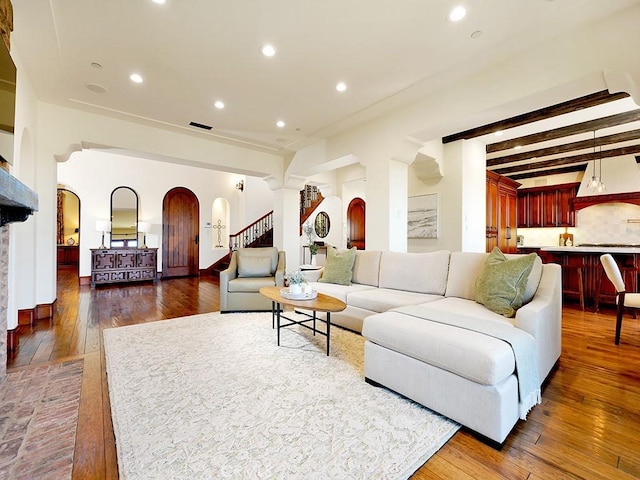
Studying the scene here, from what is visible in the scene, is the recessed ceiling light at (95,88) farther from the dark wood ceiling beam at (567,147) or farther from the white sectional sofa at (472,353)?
the dark wood ceiling beam at (567,147)

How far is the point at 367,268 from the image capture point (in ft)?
12.9

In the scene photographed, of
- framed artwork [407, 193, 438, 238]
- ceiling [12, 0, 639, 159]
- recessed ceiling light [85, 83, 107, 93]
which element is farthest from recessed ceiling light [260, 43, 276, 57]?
framed artwork [407, 193, 438, 238]

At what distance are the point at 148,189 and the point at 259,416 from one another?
291 inches

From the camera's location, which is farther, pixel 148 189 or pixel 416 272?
pixel 148 189

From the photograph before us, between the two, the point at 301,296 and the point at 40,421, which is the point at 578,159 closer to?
the point at 301,296

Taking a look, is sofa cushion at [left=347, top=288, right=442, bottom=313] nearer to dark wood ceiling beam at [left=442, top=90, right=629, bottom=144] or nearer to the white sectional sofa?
the white sectional sofa

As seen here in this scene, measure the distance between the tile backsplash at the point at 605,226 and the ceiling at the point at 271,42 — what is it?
11.8 feet

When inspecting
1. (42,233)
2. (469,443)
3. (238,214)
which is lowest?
(469,443)

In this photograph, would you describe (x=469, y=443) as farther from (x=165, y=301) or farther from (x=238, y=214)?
(x=238, y=214)

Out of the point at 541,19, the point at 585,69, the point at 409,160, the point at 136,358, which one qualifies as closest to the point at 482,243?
→ the point at 409,160

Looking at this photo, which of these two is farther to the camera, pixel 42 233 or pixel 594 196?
pixel 594 196

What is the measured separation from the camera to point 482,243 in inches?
215

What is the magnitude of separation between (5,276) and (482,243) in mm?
6401

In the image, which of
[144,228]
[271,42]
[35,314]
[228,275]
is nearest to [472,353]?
[271,42]
